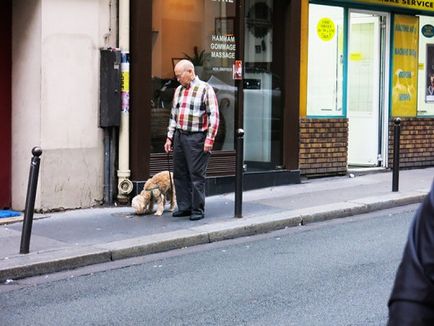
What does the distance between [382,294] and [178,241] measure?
2.66 meters

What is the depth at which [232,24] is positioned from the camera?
1128 centimetres

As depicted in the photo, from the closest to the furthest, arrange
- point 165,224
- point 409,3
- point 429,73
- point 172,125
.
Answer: point 165,224, point 172,125, point 409,3, point 429,73

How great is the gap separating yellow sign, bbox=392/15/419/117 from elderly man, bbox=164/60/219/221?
6418 mm

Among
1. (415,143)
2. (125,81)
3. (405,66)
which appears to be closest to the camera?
(125,81)

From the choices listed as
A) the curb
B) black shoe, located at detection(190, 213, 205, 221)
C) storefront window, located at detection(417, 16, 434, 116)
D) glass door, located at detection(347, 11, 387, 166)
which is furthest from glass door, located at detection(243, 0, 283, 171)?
storefront window, located at detection(417, 16, 434, 116)

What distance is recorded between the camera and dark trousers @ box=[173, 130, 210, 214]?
8.82 m

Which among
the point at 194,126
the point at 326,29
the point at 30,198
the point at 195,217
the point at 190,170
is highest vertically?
the point at 326,29

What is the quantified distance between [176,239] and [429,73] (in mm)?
9041

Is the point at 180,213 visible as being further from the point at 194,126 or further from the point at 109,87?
the point at 109,87

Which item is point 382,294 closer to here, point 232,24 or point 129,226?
point 129,226

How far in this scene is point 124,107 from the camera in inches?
385

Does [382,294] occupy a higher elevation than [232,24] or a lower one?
lower

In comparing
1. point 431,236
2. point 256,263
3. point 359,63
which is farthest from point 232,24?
point 431,236

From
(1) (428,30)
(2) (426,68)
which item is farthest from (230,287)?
(1) (428,30)
